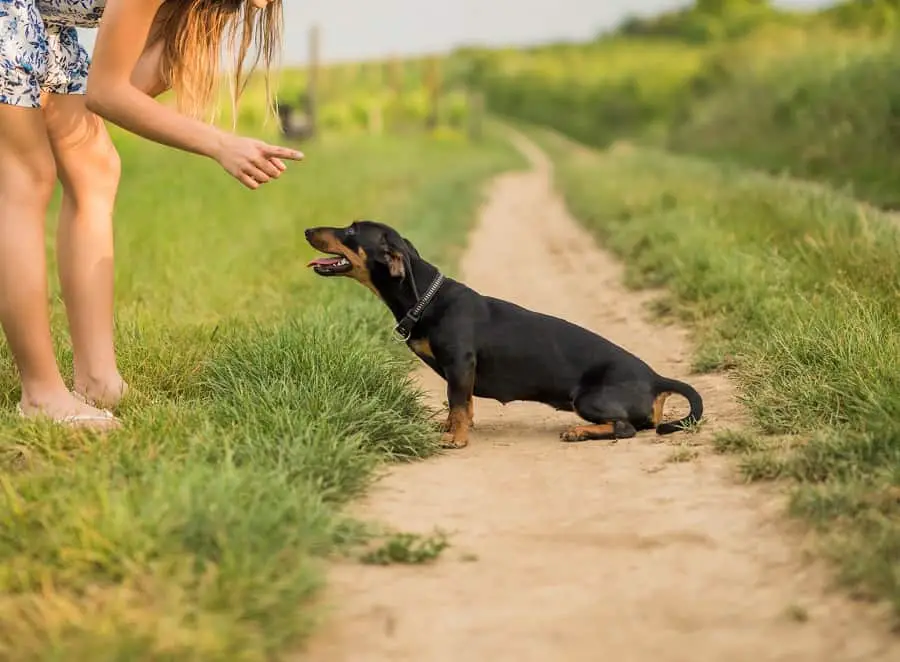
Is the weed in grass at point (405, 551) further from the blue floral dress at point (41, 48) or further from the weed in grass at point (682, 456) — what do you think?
the blue floral dress at point (41, 48)

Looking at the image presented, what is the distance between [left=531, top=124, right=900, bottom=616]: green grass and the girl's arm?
1912 millimetres

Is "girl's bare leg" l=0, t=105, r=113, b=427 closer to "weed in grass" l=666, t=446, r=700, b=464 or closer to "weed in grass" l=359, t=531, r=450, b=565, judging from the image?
"weed in grass" l=359, t=531, r=450, b=565

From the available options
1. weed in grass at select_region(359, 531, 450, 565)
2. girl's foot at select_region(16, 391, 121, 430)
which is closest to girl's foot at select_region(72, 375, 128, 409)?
girl's foot at select_region(16, 391, 121, 430)

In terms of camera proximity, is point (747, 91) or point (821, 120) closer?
point (821, 120)

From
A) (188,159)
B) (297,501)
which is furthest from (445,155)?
(297,501)

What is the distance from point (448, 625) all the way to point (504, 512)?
85 cm

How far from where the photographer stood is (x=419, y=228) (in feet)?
35.2

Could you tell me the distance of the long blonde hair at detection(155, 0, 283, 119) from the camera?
4074mm

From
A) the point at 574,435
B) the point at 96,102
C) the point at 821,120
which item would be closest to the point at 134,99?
the point at 96,102

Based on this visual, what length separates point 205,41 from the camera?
4.11 m

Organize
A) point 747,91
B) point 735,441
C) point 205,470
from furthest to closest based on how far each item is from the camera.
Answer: point 747,91 → point 735,441 → point 205,470

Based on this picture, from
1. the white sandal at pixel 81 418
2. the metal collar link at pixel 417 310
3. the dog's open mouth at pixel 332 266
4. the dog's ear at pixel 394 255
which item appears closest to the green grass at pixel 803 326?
the metal collar link at pixel 417 310

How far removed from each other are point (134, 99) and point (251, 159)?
0.50 meters

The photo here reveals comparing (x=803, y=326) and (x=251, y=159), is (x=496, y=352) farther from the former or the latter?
(x=803, y=326)
